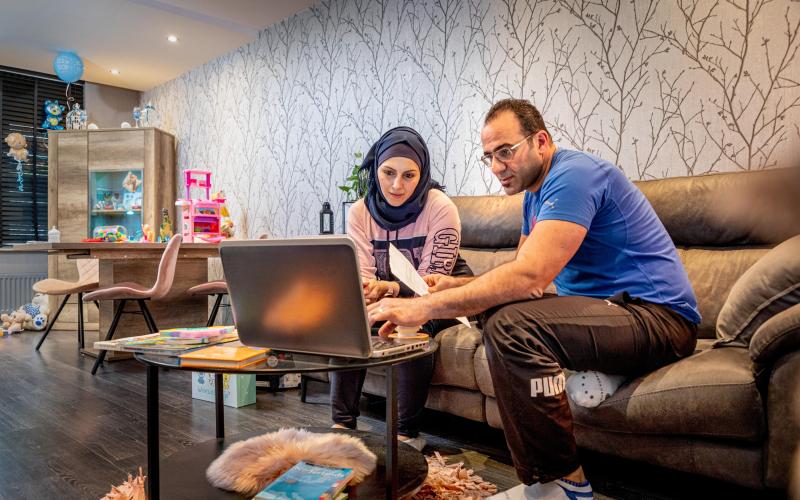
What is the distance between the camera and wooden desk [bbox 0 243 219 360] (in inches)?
133

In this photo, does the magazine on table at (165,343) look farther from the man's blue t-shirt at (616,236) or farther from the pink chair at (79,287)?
the pink chair at (79,287)

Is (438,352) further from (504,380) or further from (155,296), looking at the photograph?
(155,296)

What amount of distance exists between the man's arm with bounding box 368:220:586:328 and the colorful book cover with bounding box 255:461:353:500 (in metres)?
0.38

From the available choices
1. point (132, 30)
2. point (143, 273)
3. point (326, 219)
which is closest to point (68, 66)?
point (132, 30)

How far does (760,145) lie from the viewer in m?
2.08

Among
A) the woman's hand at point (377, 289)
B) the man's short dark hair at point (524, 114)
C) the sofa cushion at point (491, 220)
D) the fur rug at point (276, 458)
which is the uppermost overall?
the man's short dark hair at point (524, 114)

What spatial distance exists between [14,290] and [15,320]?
67 cm

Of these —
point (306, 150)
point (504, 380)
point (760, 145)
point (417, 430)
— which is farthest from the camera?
point (306, 150)

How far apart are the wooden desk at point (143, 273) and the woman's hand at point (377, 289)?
227cm

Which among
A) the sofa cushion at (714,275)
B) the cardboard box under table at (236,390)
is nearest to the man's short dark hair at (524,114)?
the sofa cushion at (714,275)

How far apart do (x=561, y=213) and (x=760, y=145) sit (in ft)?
4.08

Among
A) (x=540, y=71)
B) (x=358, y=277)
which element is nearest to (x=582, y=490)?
(x=358, y=277)

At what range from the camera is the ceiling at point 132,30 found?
13.4ft

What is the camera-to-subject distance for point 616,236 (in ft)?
4.75
